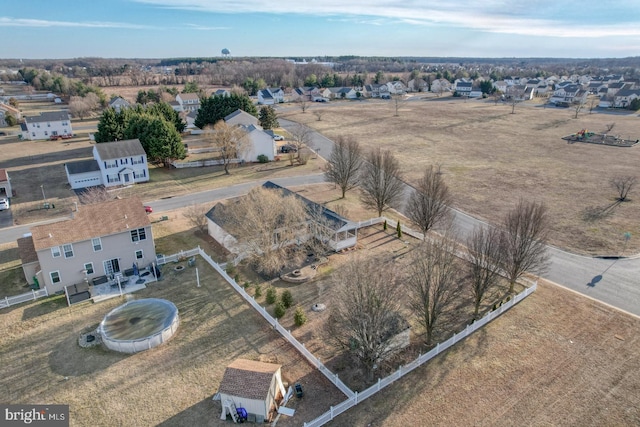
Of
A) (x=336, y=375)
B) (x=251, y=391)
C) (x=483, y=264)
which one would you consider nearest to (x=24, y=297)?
(x=251, y=391)

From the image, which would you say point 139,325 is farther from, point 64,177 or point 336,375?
point 64,177

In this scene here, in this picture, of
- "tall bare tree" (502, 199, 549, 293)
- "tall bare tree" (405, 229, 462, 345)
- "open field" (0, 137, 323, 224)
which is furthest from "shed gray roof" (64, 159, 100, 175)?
"tall bare tree" (502, 199, 549, 293)

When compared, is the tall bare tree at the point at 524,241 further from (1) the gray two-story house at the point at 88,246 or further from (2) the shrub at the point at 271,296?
(1) the gray two-story house at the point at 88,246

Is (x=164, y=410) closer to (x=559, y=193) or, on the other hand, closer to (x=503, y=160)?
(x=559, y=193)

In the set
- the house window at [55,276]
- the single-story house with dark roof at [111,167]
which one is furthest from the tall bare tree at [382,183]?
the single-story house with dark roof at [111,167]

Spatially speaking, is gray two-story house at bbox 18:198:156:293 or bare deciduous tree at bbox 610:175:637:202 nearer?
gray two-story house at bbox 18:198:156:293

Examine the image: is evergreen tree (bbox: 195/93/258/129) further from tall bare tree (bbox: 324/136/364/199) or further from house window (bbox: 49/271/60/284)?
house window (bbox: 49/271/60/284)
